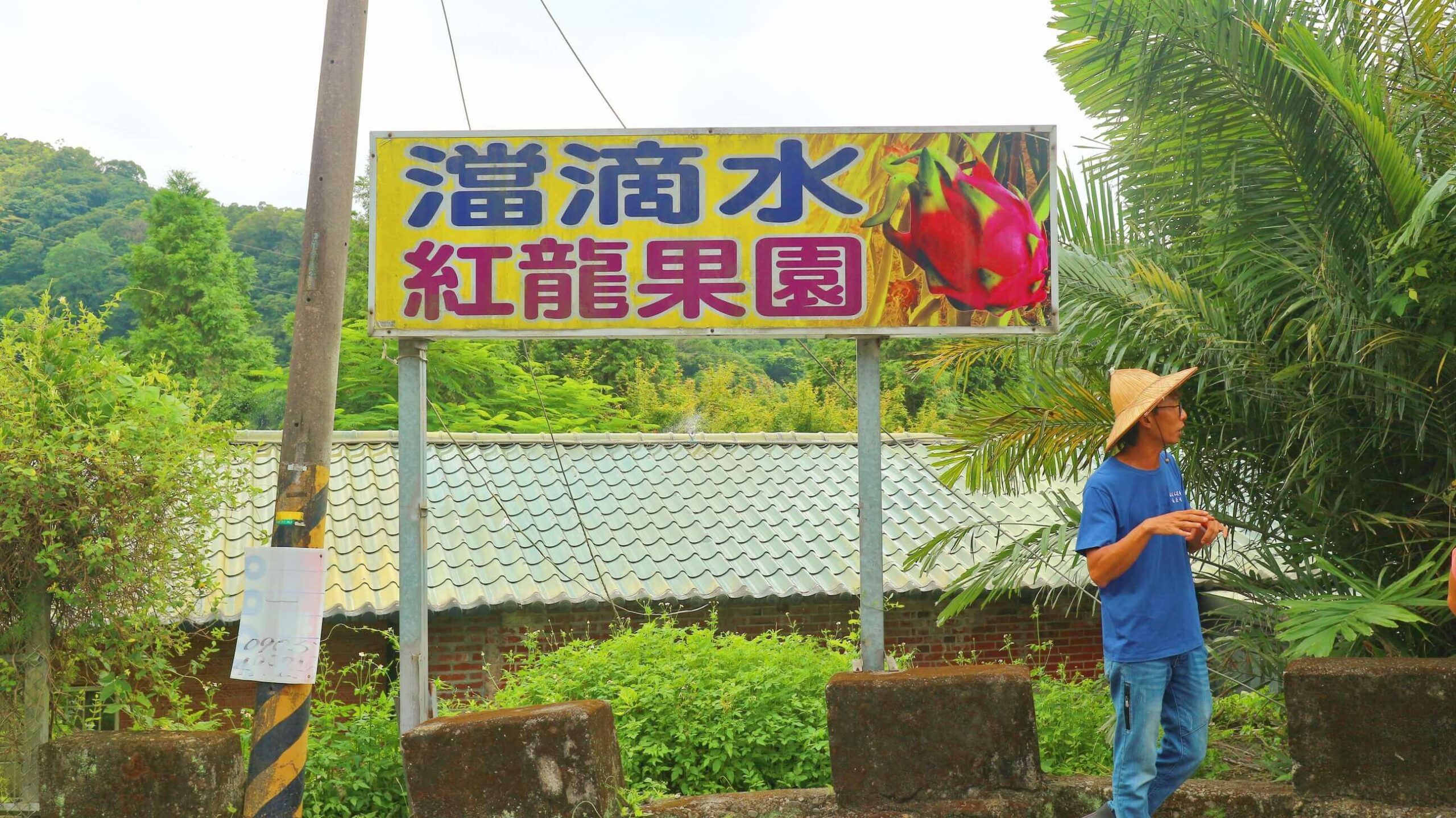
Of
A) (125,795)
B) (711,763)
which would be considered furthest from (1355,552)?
(125,795)

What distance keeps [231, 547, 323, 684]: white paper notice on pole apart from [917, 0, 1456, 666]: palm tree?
9.67 ft

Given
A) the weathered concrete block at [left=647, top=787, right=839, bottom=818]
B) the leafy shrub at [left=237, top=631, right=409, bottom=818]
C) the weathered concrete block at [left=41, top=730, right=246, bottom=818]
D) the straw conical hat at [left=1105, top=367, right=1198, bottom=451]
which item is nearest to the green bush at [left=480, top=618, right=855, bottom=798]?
the weathered concrete block at [left=647, top=787, right=839, bottom=818]

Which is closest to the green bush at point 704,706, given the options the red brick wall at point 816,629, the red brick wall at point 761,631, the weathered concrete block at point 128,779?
the weathered concrete block at point 128,779

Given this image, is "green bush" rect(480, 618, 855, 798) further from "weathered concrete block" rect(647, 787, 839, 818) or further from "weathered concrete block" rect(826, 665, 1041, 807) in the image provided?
→ "weathered concrete block" rect(826, 665, 1041, 807)

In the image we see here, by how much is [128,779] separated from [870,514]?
3.06 m

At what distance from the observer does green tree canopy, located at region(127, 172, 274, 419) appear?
27.7 m

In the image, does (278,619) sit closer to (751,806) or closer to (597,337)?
(597,337)

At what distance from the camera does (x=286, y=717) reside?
14.1ft

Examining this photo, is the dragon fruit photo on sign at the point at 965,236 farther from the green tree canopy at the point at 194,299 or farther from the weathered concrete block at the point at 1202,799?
the green tree canopy at the point at 194,299

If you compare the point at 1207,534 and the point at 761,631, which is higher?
the point at 1207,534

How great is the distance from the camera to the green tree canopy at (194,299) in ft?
90.7

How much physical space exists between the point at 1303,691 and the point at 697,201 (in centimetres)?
306

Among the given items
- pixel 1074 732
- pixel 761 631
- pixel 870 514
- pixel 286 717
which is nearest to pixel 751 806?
pixel 870 514

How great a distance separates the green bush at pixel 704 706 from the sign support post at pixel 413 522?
1.87ft
